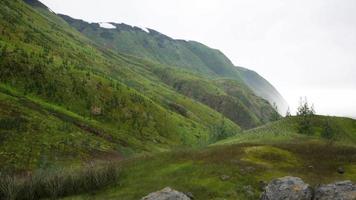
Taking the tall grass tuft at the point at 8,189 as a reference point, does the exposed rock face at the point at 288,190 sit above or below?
above

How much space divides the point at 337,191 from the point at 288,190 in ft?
14.7

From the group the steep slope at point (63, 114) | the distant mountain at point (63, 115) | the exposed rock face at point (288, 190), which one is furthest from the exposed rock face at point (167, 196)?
the steep slope at point (63, 114)

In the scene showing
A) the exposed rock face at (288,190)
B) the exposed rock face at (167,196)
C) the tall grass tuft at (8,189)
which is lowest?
the tall grass tuft at (8,189)

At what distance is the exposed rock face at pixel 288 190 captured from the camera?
41.1 meters

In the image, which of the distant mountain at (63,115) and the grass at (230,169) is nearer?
the grass at (230,169)

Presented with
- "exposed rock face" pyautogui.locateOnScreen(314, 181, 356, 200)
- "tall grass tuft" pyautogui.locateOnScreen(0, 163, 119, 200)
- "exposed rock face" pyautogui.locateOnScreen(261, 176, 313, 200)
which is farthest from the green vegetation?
"exposed rock face" pyautogui.locateOnScreen(314, 181, 356, 200)

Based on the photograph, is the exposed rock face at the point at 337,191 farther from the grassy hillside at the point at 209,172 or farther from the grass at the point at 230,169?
the grass at the point at 230,169

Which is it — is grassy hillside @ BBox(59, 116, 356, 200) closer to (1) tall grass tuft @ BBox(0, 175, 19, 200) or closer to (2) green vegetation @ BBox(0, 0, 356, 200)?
(2) green vegetation @ BBox(0, 0, 356, 200)

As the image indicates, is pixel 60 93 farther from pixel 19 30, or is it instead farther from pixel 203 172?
pixel 203 172

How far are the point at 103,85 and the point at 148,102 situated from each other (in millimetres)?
18017

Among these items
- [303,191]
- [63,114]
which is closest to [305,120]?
[63,114]

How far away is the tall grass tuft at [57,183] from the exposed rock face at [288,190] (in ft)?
61.0

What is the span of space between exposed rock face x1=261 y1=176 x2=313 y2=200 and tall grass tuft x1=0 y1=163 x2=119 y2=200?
18.6m

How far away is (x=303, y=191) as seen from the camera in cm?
4125
